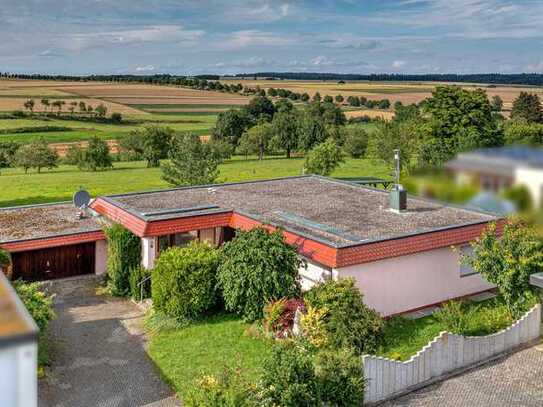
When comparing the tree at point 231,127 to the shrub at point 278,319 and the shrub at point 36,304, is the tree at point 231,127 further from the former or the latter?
the shrub at point 36,304

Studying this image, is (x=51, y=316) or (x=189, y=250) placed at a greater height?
(x=189, y=250)

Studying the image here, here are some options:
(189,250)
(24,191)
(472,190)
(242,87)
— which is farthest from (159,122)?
(472,190)

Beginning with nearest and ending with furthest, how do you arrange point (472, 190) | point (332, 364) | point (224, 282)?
point (472, 190) → point (332, 364) → point (224, 282)

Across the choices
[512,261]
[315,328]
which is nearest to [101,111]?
[315,328]

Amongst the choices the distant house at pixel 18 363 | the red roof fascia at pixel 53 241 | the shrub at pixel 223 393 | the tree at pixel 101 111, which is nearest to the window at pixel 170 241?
the red roof fascia at pixel 53 241

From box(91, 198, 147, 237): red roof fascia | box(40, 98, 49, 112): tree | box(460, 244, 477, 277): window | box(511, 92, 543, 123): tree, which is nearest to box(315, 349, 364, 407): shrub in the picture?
box(460, 244, 477, 277): window

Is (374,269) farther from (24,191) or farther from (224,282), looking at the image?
(24,191)

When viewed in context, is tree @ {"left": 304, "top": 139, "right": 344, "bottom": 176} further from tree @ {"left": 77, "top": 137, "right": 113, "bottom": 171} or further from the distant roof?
the distant roof
